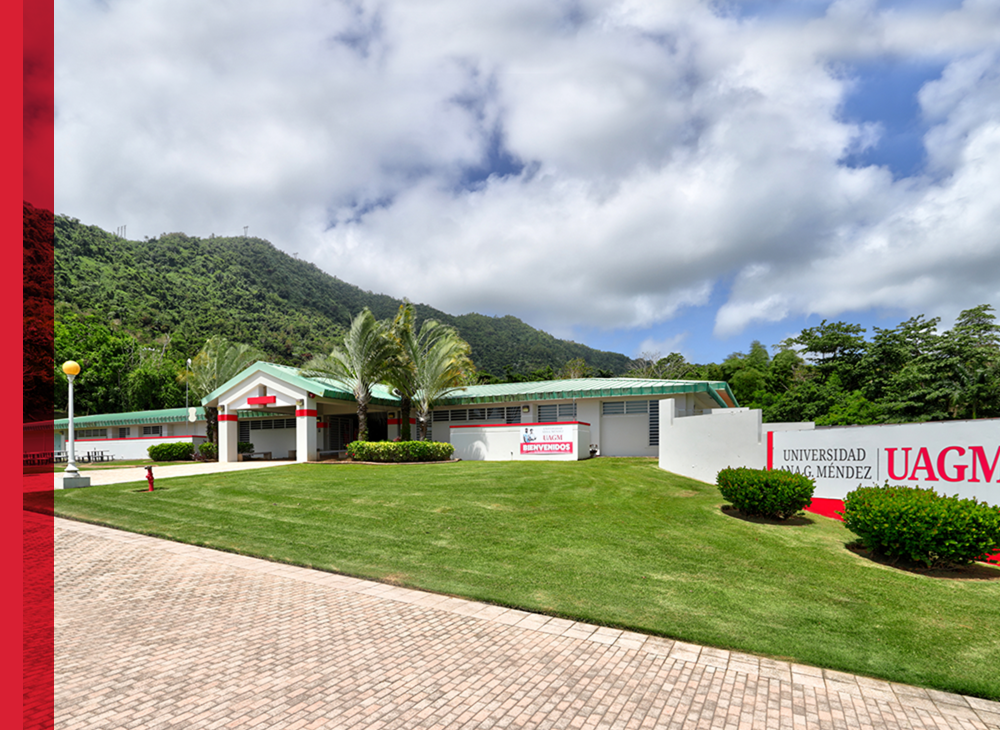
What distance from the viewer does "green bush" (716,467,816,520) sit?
428 inches

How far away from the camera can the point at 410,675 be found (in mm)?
4820

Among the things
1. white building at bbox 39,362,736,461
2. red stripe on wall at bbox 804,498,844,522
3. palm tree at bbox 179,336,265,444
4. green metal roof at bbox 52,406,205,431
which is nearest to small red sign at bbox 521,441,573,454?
white building at bbox 39,362,736,461

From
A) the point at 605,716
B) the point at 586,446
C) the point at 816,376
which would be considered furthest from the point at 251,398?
the point at 816,376

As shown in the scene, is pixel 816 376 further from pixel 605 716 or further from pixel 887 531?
pixel 605 716

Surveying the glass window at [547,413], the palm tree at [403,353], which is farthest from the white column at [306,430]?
the glass window at [547,413]

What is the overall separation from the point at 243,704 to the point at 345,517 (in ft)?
26.6

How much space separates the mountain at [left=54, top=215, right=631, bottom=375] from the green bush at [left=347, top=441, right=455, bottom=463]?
88.0ft

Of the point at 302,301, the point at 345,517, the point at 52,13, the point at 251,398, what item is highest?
the point at 302,301

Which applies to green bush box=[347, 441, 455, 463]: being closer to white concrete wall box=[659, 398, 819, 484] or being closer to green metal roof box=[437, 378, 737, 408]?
green metal roof box=[437, 378, 737, 408]

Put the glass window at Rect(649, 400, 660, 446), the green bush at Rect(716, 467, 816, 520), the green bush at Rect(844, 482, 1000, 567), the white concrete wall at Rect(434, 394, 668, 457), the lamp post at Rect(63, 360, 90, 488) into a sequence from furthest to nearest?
the white concrete wall at Rect(434, 394, 668, 457), the glass window at Rect(649, 400, 660, 446), the lamp post at Rect(63, 360, 90, 488), the green bush at Rect(716, 467, 816, 520), the green bush at Rect(844, 482, 1000, 567)

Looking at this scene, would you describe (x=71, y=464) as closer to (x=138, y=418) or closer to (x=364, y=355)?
(x=364, y=355)

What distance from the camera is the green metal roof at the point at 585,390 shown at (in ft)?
78.6

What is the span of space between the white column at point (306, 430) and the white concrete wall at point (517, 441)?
22.3ft

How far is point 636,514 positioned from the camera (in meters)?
11.6
